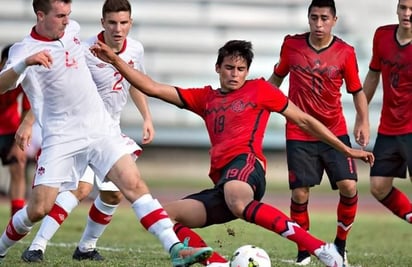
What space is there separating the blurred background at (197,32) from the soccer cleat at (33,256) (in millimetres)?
17233

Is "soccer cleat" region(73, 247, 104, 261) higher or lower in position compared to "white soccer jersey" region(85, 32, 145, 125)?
lower

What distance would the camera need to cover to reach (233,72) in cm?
814

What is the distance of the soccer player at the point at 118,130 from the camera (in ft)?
30.4

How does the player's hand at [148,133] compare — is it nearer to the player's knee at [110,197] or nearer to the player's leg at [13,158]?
the player's knee at [110,197]

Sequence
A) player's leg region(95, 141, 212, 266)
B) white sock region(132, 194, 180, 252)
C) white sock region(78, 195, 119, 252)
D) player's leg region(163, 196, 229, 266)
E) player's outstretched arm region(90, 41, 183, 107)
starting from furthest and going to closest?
white sock region(78, 195, 119, 252) < player's leg region(163, 196, 229, 266) < player's outstretched arm region(90, 41, 183, 107) < white sock region(132, 194, 180, 252) < player's leg region(95, 141, 212, 266)

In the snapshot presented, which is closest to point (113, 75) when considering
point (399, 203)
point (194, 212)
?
point (194, 212)

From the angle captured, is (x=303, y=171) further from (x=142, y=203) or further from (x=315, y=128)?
(x=142, y=203)

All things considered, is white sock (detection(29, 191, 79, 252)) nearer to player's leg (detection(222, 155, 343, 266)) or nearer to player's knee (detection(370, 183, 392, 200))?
player's leg (detection(222, 155, 343, 266))

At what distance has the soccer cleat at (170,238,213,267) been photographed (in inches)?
284

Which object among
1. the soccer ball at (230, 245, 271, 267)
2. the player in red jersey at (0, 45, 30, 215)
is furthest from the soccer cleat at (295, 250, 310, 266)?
the player in red jersey at (0, 45, 30, 215)

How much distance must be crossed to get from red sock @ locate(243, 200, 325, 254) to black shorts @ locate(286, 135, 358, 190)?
75.7 inches

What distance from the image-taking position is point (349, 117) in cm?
2734

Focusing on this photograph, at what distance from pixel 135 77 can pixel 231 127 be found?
2.88 ft

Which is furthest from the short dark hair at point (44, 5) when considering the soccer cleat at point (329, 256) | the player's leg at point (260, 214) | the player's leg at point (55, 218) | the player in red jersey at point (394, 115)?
the player in red jersey at point (394, 115)
